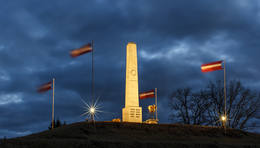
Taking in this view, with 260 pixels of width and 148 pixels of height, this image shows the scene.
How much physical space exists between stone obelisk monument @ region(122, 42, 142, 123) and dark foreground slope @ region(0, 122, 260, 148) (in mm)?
5041

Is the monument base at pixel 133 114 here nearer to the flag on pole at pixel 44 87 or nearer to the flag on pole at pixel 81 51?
the flag on pole at pixel 44 87

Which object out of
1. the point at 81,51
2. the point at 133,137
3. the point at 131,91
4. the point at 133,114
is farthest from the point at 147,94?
the point at 81,51

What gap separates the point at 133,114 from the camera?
3691 cm

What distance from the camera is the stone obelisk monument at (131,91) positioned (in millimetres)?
36875

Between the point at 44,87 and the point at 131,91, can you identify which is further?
the point at 131,91

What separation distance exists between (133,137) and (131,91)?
34.6ft

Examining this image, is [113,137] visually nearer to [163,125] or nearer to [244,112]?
[163,125]

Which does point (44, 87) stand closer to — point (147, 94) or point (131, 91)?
point (131, 91)

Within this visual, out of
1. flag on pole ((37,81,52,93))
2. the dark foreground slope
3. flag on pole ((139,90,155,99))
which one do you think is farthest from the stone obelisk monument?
flag on pole ((37,81,52,93))

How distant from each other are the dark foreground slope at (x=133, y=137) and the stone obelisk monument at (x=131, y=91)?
198 inches

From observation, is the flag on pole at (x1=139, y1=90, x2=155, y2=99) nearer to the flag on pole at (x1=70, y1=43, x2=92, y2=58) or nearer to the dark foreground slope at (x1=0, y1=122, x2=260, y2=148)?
the dark foreground slope at (x1=0, y1=122, x2=260, y2=148)

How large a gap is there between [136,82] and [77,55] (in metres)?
10.6

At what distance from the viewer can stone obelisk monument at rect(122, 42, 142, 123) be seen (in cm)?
3688

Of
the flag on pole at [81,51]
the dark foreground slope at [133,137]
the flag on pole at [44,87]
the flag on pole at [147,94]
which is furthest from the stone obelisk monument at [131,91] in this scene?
the flag on pole at [81,51]
